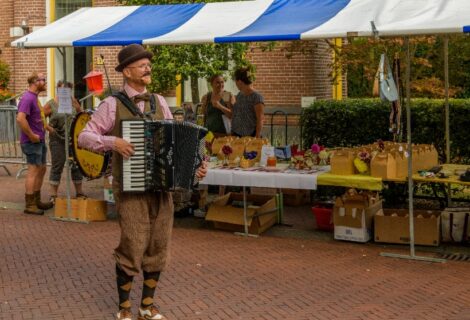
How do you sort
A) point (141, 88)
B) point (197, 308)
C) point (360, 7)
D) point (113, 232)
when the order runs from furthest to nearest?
point (113, 232) → point (360, 7) → point (197, 308) → point (141, 88)

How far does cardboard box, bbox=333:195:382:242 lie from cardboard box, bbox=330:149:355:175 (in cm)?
43

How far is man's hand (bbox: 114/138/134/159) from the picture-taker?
5.77 m

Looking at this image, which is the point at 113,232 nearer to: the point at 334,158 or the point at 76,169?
the point at 76,169

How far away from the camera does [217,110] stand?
12.1m

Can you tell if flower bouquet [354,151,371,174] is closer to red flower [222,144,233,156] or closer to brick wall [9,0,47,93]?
red flower [222,144,233,156]

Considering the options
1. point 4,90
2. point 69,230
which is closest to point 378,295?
point 69,230

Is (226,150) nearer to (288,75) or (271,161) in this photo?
(271,161)

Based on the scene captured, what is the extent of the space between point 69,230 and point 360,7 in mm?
4358

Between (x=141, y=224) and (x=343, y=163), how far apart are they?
360 centimetres

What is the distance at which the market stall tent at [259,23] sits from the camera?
8.09m

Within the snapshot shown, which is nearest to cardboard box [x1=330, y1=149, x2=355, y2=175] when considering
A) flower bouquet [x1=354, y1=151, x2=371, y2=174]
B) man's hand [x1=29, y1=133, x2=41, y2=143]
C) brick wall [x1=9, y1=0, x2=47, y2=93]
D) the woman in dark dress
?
flower bouquet [x1=354, y1=151, x2=371, y2=174]

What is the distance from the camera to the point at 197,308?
674 centimetres

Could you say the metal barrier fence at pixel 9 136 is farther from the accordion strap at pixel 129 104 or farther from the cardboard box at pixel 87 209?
the accordion strap at pixel 129 104

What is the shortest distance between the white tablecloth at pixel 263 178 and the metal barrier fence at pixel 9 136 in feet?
21.5
